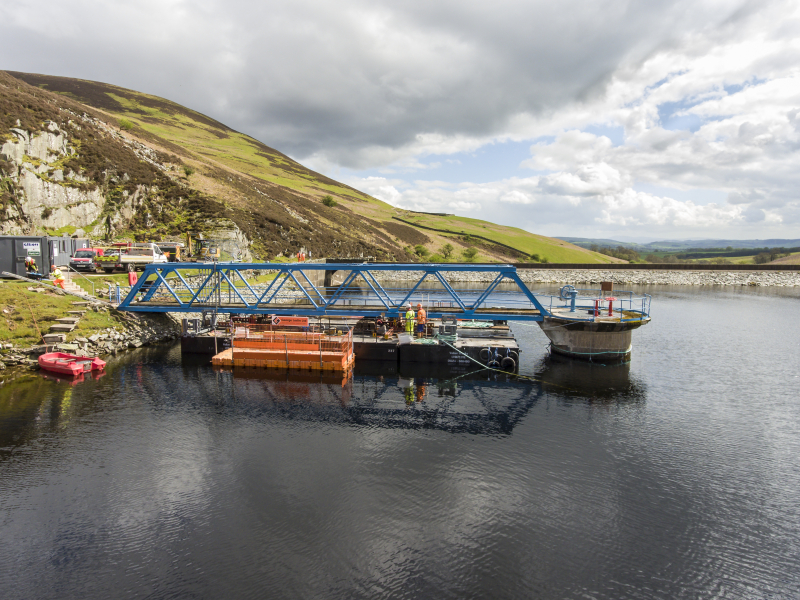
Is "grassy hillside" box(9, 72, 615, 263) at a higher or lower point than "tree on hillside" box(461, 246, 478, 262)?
higher

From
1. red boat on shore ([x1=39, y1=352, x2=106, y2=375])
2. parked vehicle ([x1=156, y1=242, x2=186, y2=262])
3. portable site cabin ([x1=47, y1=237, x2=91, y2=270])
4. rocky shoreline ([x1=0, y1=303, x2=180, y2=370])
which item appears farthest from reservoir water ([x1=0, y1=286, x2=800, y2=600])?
parked vehicle ([x1=156, y1=242, x2=186, y2=262])

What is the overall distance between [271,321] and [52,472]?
24.8 metres

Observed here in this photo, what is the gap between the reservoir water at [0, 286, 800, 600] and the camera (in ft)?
43.9

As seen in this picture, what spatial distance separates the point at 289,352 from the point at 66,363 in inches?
610

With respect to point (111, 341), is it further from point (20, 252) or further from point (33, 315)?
point (20, 252)

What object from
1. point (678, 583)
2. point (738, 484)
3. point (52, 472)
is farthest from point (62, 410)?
point (738, 484)

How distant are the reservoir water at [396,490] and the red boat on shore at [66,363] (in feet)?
7.02

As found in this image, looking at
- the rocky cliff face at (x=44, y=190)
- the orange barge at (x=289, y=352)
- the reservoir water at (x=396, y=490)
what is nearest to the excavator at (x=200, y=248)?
the rocky cliff face at (x=44, y=190)

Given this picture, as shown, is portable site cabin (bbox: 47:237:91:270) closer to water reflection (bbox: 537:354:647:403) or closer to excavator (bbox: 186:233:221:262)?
Answer: excavator (bbox: 186:233:221:262)

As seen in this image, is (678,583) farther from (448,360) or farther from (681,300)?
(681,300)

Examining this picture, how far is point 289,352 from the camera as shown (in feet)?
116

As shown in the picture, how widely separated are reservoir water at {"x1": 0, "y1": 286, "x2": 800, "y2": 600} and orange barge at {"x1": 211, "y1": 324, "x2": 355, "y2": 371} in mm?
3538

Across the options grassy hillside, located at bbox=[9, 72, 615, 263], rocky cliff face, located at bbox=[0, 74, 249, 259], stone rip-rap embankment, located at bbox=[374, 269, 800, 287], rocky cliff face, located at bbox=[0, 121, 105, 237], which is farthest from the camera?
stone rip-rap embankment, located at bbox=[374, 269, 800, 287]

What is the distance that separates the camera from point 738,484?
18.5 metres
